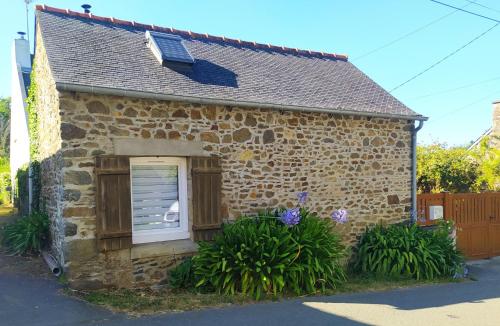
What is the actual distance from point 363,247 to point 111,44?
20.6 feet

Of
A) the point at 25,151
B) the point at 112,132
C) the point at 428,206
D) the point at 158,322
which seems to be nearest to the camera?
the point at 158,322

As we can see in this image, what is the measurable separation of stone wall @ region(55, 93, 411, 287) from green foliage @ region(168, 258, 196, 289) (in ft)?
0.82

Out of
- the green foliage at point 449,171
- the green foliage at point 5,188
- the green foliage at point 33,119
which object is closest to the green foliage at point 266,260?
the green foliage at point 33,119

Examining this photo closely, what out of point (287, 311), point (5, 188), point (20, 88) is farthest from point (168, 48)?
point (5, 188)

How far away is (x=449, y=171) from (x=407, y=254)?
5225mm

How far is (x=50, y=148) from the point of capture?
7.28 metres

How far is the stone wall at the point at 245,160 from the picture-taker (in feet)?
20.2

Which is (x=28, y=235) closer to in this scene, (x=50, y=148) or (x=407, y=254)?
(x=50, y=148)

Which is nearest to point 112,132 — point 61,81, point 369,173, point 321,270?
point 61,81

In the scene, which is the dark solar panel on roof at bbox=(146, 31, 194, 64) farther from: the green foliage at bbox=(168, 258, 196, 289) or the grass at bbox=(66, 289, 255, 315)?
the grass at bbox=(66, 289, 255, 315)

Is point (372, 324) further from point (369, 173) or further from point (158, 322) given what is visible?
point (369, 173)

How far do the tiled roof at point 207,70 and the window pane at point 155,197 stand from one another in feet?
4.30

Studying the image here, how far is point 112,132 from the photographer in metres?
6.43

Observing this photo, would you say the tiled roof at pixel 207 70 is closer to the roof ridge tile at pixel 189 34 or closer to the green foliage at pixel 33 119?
the roof ridge tile at pixel 189 34
